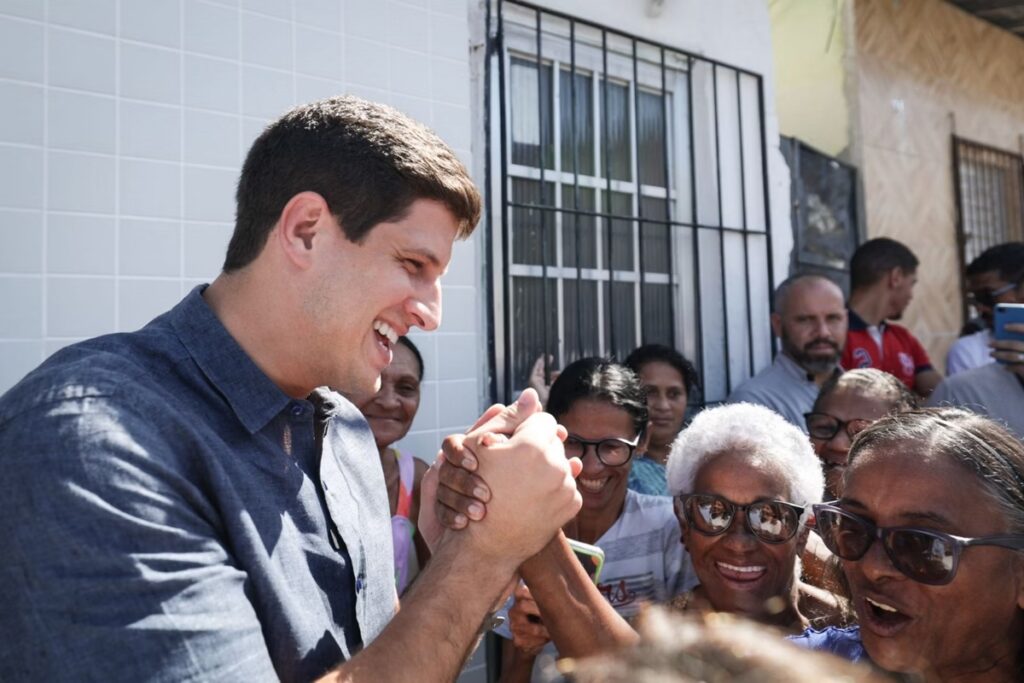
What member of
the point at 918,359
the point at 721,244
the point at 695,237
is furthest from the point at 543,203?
the point at 918,359

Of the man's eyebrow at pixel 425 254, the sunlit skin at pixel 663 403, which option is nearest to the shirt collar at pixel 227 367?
the man's eyebrow at pixel 425 254

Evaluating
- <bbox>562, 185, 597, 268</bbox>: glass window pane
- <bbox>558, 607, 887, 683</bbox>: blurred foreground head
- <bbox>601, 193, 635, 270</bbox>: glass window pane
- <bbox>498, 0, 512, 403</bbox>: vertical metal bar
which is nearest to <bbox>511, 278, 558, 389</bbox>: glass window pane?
<bbox>498, 0, 512, 403</bbox>: vertical metal bar

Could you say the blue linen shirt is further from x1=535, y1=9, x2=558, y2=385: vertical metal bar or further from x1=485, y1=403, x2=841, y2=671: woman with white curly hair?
x1=535, y1=9, x2=558, y2=385: vertical metal bar

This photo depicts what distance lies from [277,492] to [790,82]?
621 cm

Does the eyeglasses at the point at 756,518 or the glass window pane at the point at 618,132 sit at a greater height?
the glass window pane at the point at 618,132

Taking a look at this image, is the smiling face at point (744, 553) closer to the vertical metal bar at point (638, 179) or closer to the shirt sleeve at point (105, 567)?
the shirt sleeve at point (105, 567)

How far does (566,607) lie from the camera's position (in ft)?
5.83

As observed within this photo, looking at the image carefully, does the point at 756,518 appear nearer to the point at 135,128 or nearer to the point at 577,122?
the point at 135,128

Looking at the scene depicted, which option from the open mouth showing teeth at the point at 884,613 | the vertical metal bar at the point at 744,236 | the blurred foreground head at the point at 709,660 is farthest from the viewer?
the vertical metal bar at the point at 744,236

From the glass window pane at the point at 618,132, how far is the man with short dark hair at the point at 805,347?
45.5 inches

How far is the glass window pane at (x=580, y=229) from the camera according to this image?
14.3 feet

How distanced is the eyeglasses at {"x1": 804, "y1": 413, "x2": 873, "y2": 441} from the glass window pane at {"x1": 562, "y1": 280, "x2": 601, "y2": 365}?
1.37 meters

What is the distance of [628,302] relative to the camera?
472 centimetres

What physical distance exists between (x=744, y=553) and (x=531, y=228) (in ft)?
7.49
